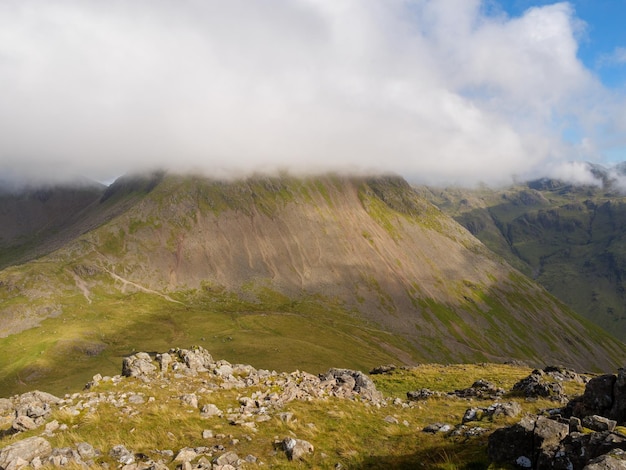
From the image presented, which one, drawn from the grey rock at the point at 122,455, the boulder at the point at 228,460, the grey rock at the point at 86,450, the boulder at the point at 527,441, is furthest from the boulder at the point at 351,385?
the grey rock at the point at 86,450

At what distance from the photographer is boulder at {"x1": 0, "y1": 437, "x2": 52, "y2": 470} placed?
14768mm

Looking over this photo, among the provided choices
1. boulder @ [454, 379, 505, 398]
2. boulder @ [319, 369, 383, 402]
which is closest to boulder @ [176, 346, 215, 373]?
boulder @ [319, 369, 383, 402]

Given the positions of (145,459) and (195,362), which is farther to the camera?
(195,362)

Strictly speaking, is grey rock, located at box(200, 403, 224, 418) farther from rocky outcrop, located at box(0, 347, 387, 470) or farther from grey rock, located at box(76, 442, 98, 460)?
grey rock, located at box(76, 442, 98, 460)

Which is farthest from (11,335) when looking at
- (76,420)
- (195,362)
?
(76,420)

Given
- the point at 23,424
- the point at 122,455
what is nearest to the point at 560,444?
the point at 122,455

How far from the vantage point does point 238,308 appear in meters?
198

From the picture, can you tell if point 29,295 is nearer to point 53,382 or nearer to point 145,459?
point 53,382

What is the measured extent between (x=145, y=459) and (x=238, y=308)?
615 ft

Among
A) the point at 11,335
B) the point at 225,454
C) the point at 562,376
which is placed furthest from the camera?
the point at 11,335

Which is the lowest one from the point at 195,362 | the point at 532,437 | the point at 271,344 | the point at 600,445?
the point at 271,344

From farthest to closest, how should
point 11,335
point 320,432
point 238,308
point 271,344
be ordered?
point 238,308
point 11,335
point 271,344
point 320,432

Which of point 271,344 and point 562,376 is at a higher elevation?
point 562,376

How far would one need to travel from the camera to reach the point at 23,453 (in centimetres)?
1544
